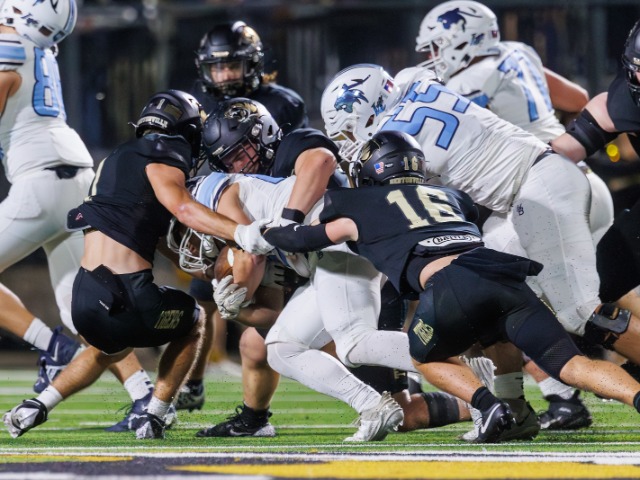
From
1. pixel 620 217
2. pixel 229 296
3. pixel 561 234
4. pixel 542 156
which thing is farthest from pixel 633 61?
pixel 229 296

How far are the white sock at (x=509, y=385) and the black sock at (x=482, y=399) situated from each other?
0.57 metres

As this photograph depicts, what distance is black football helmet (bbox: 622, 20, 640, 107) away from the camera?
4605 mm

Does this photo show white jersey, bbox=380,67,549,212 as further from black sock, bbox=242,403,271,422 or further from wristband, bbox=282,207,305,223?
black sock, bbox=242,403,271,422

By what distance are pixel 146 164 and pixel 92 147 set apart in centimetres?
492

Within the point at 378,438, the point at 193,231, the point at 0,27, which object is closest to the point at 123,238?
the point at 193,231

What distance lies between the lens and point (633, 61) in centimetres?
461

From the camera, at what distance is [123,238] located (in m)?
4.84

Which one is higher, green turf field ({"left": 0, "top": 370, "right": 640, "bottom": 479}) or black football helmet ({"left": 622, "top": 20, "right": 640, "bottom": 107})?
black football helmet ({"left": 622, "top": 20, "right": 640, "bottom": 107})

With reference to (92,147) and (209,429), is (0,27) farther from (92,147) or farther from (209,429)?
(92,147)

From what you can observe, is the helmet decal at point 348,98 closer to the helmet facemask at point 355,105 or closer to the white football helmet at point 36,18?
the helmet facemask at point 355,105

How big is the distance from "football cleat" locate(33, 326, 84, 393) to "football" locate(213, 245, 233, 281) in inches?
37.0

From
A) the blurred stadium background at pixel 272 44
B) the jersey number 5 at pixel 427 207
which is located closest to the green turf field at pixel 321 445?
the jersey number 5 at pixel 427 207

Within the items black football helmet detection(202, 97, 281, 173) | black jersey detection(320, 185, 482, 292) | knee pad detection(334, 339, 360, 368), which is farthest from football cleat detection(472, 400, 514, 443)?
black football helmet detection(202, 97, 281, 173)

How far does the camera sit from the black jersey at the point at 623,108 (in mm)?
4875
